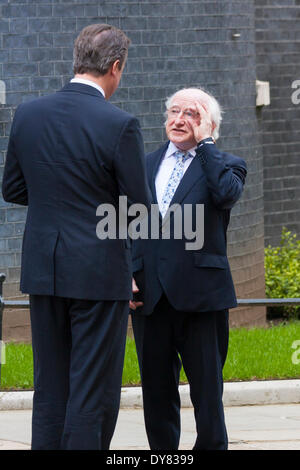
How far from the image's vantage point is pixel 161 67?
33.0 ft

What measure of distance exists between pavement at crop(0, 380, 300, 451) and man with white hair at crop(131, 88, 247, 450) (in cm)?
83

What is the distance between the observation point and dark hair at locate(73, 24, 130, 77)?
4.27m

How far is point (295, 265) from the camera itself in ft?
39.6

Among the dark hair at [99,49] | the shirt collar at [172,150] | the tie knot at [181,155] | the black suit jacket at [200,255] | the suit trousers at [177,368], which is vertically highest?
the dark hair at [99,49]

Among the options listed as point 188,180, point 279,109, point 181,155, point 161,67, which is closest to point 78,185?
point 188,180

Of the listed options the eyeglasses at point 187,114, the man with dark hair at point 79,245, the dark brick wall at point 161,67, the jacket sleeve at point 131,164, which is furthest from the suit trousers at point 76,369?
the dark brick wall at point 161,67

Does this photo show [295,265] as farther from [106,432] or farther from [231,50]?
[106,432]

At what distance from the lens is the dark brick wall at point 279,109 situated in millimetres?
12984

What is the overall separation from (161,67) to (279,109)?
3410mm

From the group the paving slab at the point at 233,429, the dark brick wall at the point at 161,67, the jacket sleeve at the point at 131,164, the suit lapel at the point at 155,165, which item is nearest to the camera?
the jacket sleeve at the point at 131,164

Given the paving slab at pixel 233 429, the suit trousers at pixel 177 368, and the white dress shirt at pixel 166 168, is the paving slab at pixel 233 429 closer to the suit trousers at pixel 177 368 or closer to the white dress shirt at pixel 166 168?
the suit trousers at pixel 177 368

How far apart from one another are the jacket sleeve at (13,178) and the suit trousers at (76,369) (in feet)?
1.55

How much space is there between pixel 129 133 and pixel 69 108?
0.29 m

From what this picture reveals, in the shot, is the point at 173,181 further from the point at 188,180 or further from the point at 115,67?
the point at 115,67
